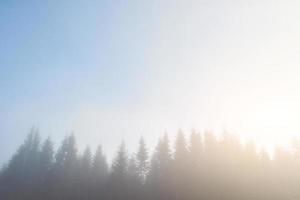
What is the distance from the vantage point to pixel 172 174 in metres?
62.4

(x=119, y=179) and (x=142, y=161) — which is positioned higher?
(x=142, y=161)

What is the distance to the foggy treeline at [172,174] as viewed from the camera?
6003cm

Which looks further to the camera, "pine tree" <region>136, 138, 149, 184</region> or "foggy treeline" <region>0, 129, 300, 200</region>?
"pine tree" <region>136, 138, 149, 184</region>

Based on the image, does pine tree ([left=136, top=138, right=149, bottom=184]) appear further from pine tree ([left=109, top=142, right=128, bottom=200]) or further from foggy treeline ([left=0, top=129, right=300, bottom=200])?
pine tree ([left=109, top=142, right=128, bottom=200])

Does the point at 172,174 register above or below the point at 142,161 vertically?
below

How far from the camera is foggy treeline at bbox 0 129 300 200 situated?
60.0 meters

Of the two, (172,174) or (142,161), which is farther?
(142,161)

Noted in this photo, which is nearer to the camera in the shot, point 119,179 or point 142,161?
point 119,179

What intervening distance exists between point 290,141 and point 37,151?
7676cm

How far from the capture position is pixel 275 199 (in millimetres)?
56906

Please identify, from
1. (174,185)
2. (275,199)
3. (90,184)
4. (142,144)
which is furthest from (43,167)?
(275,199)

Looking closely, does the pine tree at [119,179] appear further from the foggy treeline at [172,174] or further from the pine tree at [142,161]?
the pine tree at [142,161]

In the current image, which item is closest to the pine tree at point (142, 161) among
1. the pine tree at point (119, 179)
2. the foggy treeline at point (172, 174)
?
the foggy treeline at point (172, 174)

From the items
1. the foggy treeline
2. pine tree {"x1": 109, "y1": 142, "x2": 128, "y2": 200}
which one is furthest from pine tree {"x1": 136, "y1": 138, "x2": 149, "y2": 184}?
pine tree {"x1": 109, "y1": 142, "x2": 128, "y2": 200}
